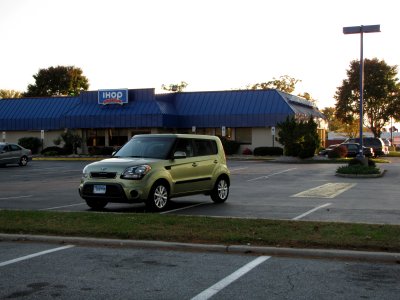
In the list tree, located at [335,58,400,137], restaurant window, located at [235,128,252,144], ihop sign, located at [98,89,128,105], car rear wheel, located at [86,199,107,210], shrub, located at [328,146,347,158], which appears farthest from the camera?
tree, located at [335,58,400,137]

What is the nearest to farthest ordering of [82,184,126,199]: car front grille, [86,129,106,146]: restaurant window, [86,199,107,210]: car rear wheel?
[82,184,126,199]: car front grille → [86,199,107,210]: car rear wheel → [86,129,106,146]: restaurant window

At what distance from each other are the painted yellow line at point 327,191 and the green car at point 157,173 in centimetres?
333

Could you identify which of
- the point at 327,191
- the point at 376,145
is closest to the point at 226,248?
the point at 327,191

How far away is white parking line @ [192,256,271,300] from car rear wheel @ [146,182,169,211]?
17.2ft

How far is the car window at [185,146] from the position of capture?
45.5 feet

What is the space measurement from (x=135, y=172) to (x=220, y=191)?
3.39 meters

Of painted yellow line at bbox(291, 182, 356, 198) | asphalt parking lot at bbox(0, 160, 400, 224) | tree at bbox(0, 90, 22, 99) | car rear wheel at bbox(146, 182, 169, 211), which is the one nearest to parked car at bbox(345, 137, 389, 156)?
asphalt parking lot at bbox(0, 160, 400, 224)

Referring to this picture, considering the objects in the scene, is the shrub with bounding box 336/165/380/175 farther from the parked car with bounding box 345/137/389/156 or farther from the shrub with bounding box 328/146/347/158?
the parked car with bounding box 345/137/389/156

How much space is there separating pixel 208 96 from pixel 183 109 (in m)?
2.66

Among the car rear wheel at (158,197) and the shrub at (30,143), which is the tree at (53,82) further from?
the car rear wheel at (158,197)

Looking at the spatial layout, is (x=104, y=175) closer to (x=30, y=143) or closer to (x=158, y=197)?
(x=158, y=197)

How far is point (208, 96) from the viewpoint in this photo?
175ft

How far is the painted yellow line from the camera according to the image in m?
17.2

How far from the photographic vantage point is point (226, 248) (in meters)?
8.23
